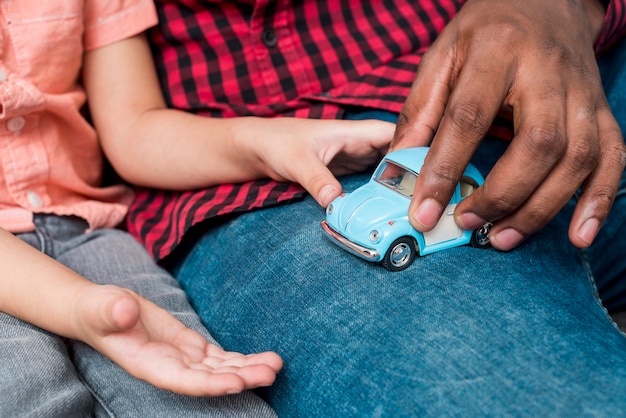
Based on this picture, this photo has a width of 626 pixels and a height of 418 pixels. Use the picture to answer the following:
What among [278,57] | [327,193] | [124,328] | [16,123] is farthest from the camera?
[278,57]

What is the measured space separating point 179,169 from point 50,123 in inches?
10.5

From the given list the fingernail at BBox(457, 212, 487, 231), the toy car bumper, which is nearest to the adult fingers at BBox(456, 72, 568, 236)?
the fingernail at BBox(457, 212, 487, 231)

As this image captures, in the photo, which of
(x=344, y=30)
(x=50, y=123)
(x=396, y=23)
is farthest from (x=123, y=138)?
(x=396, y=23)

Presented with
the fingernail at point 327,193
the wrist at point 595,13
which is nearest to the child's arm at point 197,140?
the fingernail at point 327,193

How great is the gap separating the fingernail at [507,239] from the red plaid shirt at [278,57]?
38cm

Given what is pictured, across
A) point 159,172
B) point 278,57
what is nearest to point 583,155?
point 278,57

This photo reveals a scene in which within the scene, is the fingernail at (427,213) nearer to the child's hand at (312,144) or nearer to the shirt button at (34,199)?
the child's hand at (312,144)

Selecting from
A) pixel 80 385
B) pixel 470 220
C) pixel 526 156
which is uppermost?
pixel 526 156

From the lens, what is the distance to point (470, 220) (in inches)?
37.3

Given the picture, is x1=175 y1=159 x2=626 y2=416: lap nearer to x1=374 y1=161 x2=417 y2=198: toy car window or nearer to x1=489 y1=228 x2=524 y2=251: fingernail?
x1=489 y1=228 x2=524 y2=251: fingernail

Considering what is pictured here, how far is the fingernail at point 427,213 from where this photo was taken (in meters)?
0.92

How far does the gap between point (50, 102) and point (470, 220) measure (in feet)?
2.64

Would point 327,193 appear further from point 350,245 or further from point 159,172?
point 159,172

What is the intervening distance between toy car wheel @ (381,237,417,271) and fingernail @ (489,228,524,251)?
127 millimetres
